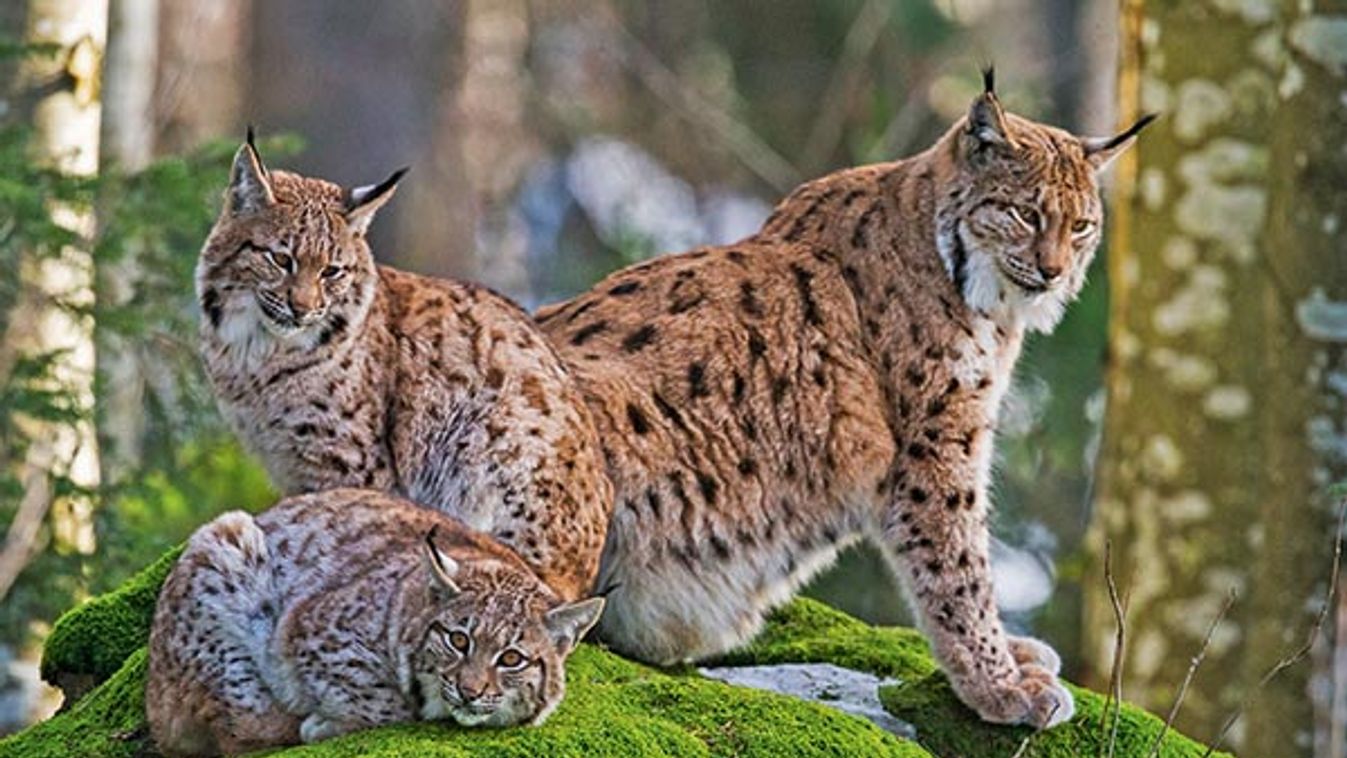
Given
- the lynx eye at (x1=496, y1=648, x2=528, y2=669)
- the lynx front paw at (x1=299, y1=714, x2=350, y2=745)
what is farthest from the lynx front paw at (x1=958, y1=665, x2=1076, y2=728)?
the lynx front paw at (x1=299, y1=714, x2=350, y2=745)

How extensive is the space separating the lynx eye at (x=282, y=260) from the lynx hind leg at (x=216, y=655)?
0.94 m

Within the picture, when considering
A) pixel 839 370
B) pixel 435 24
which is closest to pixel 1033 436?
pixel 435 24

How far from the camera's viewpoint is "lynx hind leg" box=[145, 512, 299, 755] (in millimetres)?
6883

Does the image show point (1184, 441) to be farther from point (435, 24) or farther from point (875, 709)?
point (435, 24)

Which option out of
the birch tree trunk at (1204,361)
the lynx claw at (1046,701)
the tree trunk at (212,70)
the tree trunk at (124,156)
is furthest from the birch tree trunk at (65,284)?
the tree trunk at (212,70)

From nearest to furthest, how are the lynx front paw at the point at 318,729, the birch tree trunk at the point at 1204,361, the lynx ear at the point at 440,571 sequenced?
the lynx ear at the point at 440,571
the lynx front paw at the point at 318,729
the birch tree trunk at the point at 1204,361

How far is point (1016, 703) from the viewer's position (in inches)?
311

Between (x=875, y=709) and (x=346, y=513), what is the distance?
1.84m

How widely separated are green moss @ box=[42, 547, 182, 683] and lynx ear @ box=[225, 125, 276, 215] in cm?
113

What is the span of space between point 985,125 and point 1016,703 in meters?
1.82

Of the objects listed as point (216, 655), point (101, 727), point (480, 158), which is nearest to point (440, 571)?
point (216, 655)

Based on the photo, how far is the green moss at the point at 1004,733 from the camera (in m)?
7.89

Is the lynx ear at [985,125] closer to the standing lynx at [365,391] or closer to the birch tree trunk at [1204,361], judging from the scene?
the standing lynx at [365,391]

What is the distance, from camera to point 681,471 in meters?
8.01
